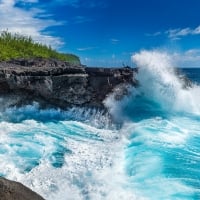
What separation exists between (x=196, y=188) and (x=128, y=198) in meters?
2.18

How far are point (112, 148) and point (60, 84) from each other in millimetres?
9460

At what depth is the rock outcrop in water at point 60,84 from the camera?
78.0 ft

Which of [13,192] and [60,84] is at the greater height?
[60,84]

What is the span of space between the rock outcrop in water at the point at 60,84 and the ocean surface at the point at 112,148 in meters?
0.68

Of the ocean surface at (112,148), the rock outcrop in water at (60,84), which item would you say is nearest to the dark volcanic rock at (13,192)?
the ocean surface at (112,148)

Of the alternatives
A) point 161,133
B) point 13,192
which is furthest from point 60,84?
point 13,192

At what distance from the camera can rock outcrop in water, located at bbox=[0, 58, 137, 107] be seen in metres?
23.8

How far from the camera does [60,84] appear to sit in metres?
24.6

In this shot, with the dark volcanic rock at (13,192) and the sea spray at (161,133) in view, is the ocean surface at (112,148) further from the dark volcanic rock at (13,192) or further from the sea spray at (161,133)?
the dark volcanic rock at (13,192)

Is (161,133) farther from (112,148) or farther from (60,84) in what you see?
(60,84)

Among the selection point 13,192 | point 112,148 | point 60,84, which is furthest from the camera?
point 60,84

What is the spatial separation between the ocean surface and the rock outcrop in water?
2.25 ft

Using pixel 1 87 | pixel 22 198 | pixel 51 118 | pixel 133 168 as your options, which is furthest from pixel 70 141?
pixel 22 198

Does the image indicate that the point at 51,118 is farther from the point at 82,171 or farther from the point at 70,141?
the point at 82,171
